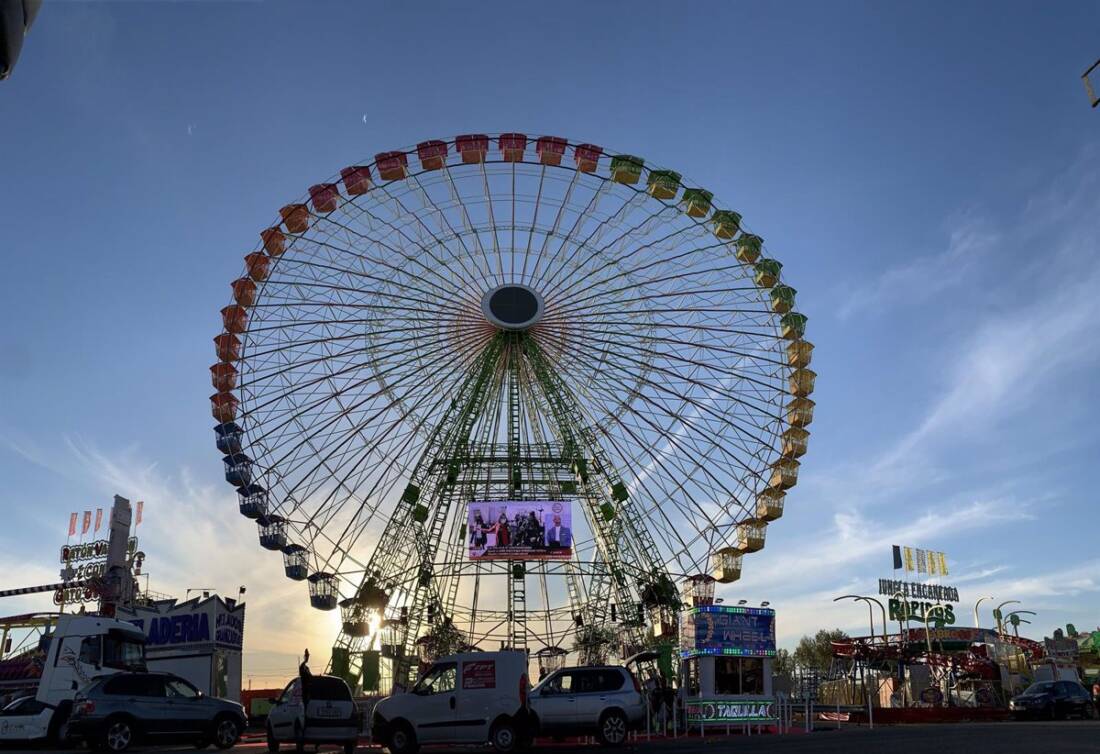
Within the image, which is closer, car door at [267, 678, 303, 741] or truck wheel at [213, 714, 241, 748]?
car door at [267, 678, 303, 741]

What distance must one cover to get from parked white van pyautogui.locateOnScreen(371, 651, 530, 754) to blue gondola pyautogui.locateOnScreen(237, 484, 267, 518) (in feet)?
67.7

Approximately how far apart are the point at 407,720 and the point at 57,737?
854cm

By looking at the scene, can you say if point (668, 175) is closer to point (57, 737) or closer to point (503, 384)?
point (503, 384)

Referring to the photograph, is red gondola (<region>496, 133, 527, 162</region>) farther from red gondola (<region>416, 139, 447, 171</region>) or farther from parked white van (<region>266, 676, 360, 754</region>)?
parked white van (<region>266, 676, 360, 754</region>)

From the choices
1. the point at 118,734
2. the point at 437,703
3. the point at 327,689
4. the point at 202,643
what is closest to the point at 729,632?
the point at 437,703

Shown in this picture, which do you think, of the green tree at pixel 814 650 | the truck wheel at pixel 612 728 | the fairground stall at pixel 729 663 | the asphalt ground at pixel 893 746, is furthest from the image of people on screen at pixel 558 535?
the green tree at pixel 814 650

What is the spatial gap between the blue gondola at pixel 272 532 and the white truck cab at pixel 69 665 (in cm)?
1503

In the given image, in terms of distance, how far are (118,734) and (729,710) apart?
53.3 ft

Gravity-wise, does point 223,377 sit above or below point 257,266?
below

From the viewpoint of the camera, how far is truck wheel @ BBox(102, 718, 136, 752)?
19.1m

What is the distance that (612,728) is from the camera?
20.9 metres

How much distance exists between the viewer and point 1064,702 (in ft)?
101

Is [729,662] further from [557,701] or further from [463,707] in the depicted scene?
[463,707]

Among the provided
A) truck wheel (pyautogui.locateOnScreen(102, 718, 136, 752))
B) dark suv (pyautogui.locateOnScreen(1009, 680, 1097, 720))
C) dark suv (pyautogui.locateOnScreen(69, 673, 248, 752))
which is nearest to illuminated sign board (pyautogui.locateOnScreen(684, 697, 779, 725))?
dark suv (pyautogui.locateOnScreen(1009, 680, 1097, 720))
